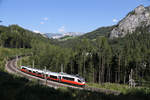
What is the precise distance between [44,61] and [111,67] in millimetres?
32648

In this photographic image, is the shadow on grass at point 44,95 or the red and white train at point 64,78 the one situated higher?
the shadow on grass at point 44,95

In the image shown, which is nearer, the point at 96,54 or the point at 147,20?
the point at 96,54

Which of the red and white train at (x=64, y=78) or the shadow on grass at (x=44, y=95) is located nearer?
the shadow on grass at (x=44, y=95)

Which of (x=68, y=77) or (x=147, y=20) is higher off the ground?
(x=147, y=20)

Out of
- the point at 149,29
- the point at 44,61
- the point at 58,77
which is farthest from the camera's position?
the point at 149,29

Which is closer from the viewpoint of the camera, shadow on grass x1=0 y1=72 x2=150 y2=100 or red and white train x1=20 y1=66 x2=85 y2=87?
shadow on grass x1=0 y1=72 x2=150 y2=100

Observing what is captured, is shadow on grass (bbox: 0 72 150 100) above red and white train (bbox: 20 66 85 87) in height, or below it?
above

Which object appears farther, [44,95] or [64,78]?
[64,78]

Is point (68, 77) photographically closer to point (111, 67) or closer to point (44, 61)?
point (111, 67)

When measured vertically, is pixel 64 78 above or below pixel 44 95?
below

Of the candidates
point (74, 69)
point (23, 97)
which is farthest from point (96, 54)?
point (23, 97)

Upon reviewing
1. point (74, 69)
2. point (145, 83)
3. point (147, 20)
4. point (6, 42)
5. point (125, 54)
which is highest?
point (147, 20)

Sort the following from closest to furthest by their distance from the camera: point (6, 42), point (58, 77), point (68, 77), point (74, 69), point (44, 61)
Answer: point (68, 77)
point (58, 77)
point (74, 69)
point (44, 61)
point (6, 42)

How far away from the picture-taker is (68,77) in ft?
109
